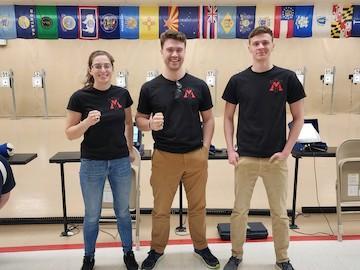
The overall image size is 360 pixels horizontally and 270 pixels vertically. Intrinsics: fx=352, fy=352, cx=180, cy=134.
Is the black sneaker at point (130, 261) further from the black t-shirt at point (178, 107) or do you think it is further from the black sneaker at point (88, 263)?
the black t-shirt at point (178, 107)

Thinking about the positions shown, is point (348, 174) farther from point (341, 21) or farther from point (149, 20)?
point (149, 20)

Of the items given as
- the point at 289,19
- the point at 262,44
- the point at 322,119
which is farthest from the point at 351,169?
the point at 322,119

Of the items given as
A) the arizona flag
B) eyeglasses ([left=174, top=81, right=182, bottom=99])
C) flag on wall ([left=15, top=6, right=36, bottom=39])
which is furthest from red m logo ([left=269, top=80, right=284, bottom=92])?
flag on wall ([left=15, top=6, right=36, bottom=39])

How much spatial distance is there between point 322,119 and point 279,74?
7898 mm

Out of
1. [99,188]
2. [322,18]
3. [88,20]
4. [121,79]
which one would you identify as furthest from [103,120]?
[121,79]

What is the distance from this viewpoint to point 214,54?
10141mm

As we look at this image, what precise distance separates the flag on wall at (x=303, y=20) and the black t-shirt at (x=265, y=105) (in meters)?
2.94

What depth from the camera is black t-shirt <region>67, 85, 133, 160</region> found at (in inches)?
91.0

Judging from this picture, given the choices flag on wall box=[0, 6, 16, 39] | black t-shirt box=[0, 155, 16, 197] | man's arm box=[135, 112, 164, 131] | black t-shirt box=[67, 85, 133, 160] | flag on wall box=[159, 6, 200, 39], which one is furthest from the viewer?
flag on wall box=[159, 6, 200, 39]

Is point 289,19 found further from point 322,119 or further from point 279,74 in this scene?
point 322,119

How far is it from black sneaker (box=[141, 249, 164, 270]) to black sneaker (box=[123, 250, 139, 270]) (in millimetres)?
53

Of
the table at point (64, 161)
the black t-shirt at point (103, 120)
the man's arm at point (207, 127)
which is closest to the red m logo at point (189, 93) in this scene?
the man's arm at point (207, 127)

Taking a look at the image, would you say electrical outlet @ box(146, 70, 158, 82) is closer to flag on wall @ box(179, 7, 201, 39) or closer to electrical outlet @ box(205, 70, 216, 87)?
electrical outlet @ box(205, 70, 216, 87)

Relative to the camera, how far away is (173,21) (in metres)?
4.82
